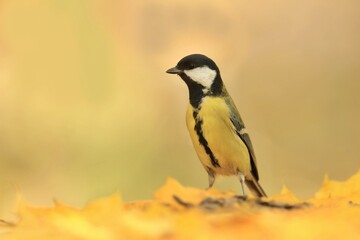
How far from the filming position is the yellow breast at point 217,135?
1.96m

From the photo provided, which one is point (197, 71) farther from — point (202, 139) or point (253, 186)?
point (253, 186)

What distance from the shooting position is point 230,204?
66cm

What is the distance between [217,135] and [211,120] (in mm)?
60

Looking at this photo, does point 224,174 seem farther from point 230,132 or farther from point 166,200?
point 166,200

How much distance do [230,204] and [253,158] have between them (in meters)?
1.52

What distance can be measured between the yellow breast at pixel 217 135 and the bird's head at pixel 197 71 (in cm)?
6

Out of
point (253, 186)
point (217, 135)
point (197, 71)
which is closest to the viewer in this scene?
point (197, 71)

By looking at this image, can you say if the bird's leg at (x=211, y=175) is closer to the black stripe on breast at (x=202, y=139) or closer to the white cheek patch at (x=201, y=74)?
the black stripe on breast at (x=202, y=139)

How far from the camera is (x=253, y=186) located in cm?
216

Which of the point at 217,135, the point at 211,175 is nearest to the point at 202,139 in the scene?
the point at 217,135

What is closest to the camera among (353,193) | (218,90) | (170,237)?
(170,237)

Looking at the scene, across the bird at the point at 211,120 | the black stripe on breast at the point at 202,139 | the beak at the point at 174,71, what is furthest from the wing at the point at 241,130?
the beak at the point at 174,71

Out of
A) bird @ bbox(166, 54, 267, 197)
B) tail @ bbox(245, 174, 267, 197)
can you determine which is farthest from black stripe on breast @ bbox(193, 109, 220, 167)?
tail @ bbox(245, 174, 267, 197)

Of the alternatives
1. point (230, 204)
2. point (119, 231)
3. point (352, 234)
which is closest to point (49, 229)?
point (119, 231)
